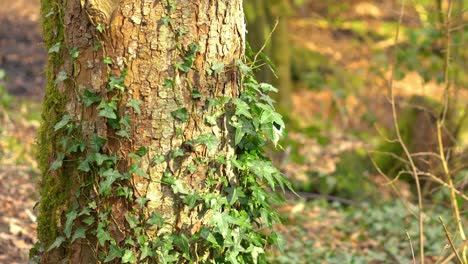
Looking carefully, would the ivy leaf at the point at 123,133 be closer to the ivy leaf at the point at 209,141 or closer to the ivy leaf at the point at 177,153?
the ivy leaf at the point at 177,153

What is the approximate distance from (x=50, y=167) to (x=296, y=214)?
482 cm

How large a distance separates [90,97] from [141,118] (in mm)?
265

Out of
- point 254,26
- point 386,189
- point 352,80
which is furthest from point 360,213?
point 352,80

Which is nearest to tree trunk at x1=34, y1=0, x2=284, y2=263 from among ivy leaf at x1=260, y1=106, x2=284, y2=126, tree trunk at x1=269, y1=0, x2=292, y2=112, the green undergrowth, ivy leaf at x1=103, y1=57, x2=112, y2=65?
ivy leaf at x1=103, y1=57, x2=112, y2=65

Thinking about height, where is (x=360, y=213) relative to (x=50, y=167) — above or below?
below

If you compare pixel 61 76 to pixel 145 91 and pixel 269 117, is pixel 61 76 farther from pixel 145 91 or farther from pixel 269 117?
pixel 269 117

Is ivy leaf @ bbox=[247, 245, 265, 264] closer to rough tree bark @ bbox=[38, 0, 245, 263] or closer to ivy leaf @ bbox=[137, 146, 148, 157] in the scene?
rough tree bark @ bbox=[38, 0, 245, 263]

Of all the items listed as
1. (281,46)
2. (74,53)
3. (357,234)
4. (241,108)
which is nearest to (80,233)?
(74,53)

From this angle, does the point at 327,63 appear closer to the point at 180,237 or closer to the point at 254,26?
the point at 254,26

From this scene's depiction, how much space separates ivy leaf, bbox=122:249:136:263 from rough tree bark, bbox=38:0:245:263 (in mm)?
78

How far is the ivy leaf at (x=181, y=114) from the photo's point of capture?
342cm

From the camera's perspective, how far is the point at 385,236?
756cm

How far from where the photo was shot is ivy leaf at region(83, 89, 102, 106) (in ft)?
11.2

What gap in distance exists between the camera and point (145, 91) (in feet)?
11.1
